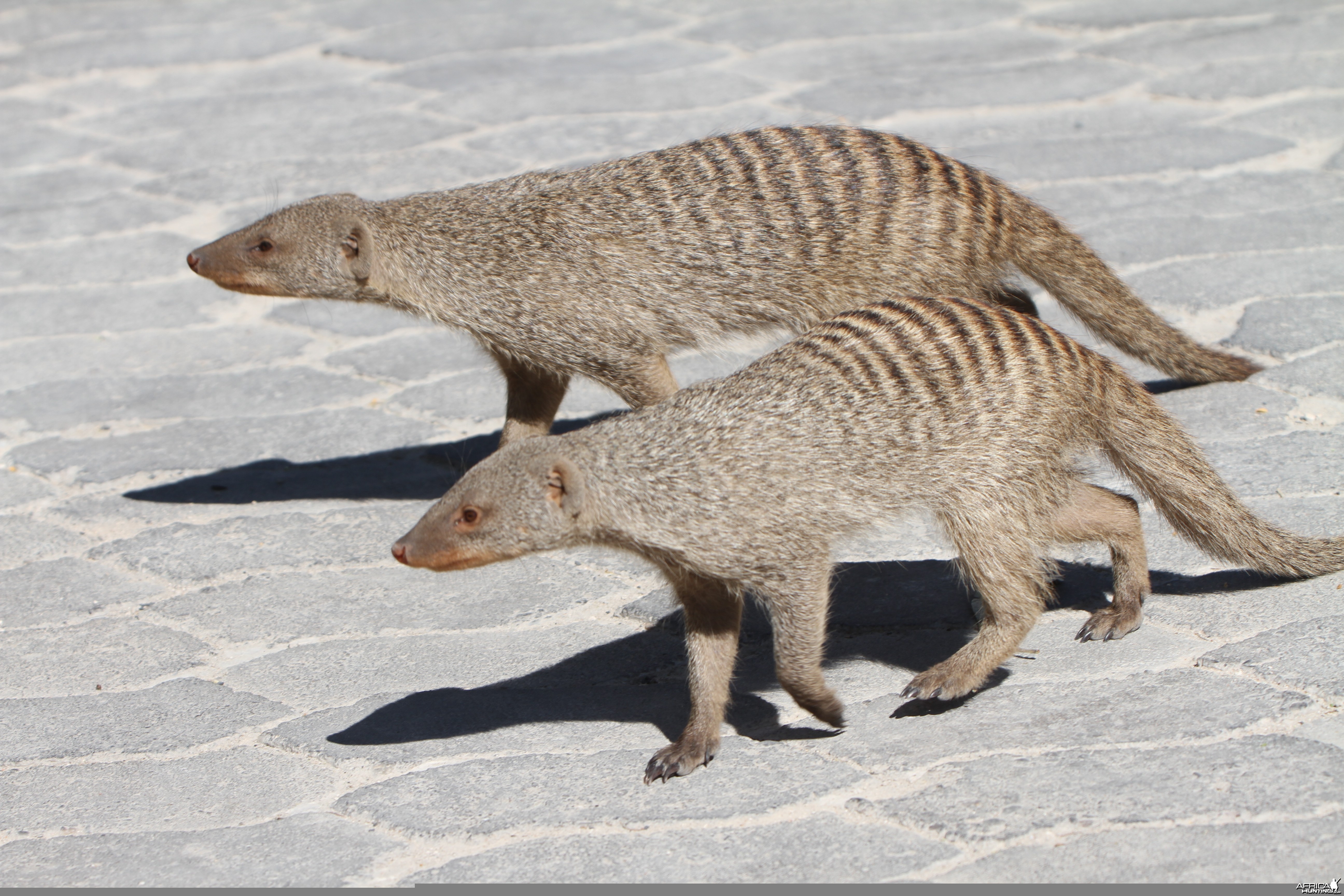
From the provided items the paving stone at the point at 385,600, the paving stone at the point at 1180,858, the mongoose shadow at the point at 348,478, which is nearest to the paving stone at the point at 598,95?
the mongoose shadow at the point at 348,478

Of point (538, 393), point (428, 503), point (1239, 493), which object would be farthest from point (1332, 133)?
point (428, 503)

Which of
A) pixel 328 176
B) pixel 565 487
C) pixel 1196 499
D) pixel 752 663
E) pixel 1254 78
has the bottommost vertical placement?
pixel 752 663

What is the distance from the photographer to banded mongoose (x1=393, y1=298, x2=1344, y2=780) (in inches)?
106

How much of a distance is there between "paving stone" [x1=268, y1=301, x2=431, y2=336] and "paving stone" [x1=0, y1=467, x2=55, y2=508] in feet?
4.22

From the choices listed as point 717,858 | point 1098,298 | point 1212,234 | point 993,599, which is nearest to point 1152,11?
point 1212,234

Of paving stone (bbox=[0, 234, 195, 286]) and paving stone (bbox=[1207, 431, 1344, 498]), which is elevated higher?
paving stone (bbox=[0, 234, 195, 286])

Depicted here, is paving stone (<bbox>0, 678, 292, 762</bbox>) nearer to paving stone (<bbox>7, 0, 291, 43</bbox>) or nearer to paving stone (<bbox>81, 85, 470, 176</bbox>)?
paving stone (<bbox>81, 85, 470, 176</bbox>)

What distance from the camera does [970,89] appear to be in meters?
6.65

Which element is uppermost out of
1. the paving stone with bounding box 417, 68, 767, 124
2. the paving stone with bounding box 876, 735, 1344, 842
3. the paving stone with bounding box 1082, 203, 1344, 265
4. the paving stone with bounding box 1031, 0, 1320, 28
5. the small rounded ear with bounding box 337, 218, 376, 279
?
the paving stone with bounding box 1031, 0, 1320, 28

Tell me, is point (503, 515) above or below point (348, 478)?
above

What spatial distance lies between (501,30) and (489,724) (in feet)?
18.8

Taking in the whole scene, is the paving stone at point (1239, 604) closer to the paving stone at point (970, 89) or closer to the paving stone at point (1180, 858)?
the paving stone at point (1180, 858)

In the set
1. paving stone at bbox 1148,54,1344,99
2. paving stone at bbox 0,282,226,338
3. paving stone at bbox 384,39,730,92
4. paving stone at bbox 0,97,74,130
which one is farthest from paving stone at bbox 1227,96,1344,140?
paving stone at bbox 0,97,74,130

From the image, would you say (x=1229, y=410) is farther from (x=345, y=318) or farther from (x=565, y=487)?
(x=345, y=318)
